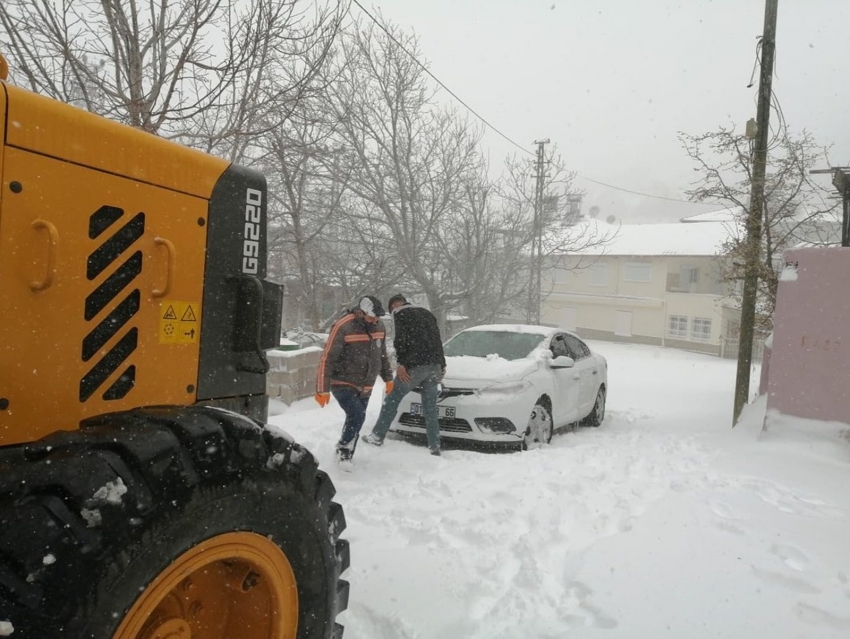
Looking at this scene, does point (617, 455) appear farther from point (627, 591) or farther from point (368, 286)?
point (368, 286)

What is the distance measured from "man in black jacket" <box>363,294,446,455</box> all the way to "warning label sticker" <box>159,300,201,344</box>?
4174 mm

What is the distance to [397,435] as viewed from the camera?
7340 mm

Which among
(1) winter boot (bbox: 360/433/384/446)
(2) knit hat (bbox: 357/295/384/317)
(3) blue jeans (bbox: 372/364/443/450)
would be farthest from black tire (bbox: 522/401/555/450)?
(2) knit hat (bbox: 357/295/384/317)

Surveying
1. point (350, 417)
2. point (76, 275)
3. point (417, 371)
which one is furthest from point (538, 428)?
point (76, 275)

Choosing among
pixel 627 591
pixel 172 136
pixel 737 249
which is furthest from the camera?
pixel 737 249

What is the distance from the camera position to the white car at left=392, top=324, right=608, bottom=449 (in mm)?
6730

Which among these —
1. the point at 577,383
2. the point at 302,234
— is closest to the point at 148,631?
the point at 577,383

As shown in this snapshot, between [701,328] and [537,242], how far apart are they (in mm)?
22190

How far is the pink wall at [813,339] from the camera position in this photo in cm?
598

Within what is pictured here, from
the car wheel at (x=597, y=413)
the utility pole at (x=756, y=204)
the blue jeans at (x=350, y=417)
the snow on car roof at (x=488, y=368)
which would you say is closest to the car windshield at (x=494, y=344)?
the snow on car roof at (x=488, y=368)

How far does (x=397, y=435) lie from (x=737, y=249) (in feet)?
19.5

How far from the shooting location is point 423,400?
6496mm

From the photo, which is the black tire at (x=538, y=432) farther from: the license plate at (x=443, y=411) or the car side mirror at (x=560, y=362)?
the license plate at (x=443, y=411)

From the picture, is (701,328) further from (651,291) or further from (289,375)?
(289,375)
